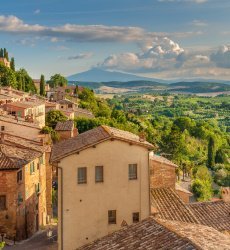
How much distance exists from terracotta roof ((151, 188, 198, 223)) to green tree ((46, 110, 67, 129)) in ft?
128

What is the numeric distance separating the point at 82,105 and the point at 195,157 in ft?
85.9

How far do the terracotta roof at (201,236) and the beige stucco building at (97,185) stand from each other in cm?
561

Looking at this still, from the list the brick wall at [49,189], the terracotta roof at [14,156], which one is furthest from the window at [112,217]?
the brick wall at [49,189]

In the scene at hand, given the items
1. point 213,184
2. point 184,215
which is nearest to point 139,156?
point 184,215

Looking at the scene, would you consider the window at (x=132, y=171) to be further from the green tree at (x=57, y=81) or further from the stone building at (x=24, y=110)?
the green tree at (x=57, y=81)

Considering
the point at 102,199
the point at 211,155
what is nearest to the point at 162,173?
the point at 102,199

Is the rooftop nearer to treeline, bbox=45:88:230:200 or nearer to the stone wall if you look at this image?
the stone wall

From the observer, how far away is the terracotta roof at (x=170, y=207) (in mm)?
24859

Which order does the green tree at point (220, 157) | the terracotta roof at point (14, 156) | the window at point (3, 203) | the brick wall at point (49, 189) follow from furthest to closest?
the green tree at point (220, 157) < the brick wall at point (49, 189) < the window at point (3, 203) < the terracotta roof at point (14, 156)

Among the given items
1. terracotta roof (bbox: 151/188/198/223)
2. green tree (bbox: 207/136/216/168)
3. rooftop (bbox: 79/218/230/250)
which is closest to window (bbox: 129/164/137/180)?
A: terracotta roof (bbox: 151/188/198/223)

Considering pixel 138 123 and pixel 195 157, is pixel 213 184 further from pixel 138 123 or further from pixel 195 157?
pixel 138 123

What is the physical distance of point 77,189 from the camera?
23250 mm

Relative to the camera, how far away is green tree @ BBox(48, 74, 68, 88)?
147950 millimetres

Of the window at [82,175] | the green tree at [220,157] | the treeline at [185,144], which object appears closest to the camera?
the window at [82,175]
